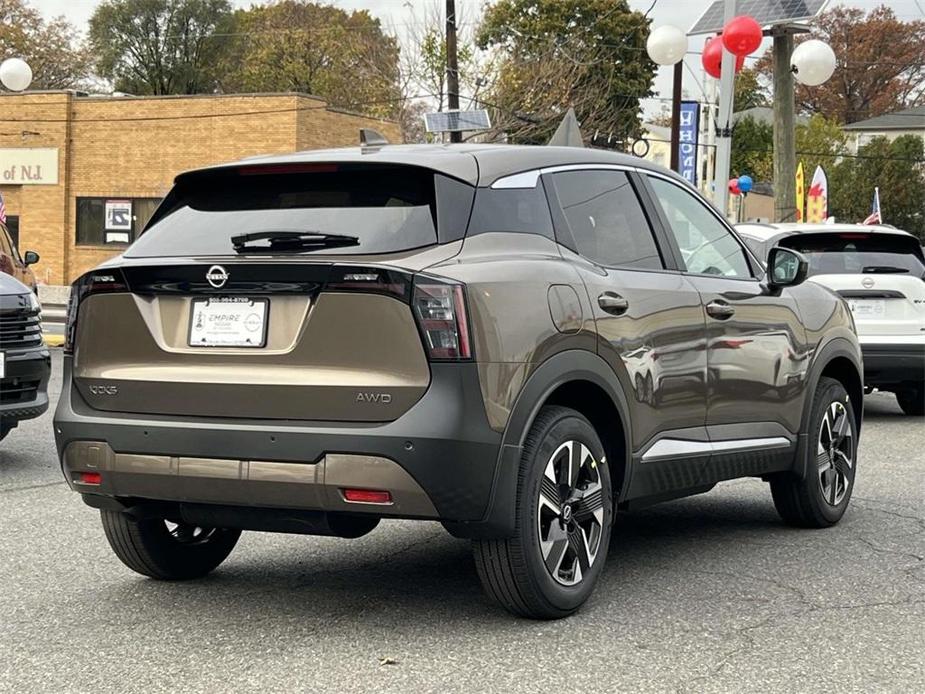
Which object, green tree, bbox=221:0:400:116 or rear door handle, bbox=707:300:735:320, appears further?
green tree, bbox=221:0:400:116

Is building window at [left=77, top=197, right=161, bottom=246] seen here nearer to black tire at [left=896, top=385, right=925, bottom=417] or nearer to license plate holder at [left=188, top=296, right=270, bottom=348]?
black tire at [left=896, top=385, right=925, bottom=417]

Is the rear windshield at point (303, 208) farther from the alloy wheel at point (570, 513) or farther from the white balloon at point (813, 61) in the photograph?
the white balloon at point (813, 61)

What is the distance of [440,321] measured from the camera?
455 cm

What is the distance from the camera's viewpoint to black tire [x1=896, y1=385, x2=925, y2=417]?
13.0m

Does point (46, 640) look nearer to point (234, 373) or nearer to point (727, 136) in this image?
point (234, 373)

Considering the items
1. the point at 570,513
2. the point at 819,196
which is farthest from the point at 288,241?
the point at 819,196

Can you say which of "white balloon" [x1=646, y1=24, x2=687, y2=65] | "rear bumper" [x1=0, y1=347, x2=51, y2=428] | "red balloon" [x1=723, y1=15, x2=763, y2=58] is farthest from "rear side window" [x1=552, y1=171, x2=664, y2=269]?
"white balloon" [x1=646, y1=24, x2=687, y2=65]

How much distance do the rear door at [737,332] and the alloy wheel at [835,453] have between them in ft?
1.26

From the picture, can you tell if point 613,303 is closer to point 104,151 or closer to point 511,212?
point 511,212

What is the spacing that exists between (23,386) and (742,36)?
1158cm

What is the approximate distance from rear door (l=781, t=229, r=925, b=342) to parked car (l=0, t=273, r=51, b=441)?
6708mm

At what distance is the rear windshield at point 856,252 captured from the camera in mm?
12414

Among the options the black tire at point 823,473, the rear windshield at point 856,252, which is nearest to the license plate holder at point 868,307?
the rear windshield at point 856,252

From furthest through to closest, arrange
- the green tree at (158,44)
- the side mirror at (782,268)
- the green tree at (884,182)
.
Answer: the green tree at (884,182)
the green tree at (158,44)
the side mirror at (782,268)
